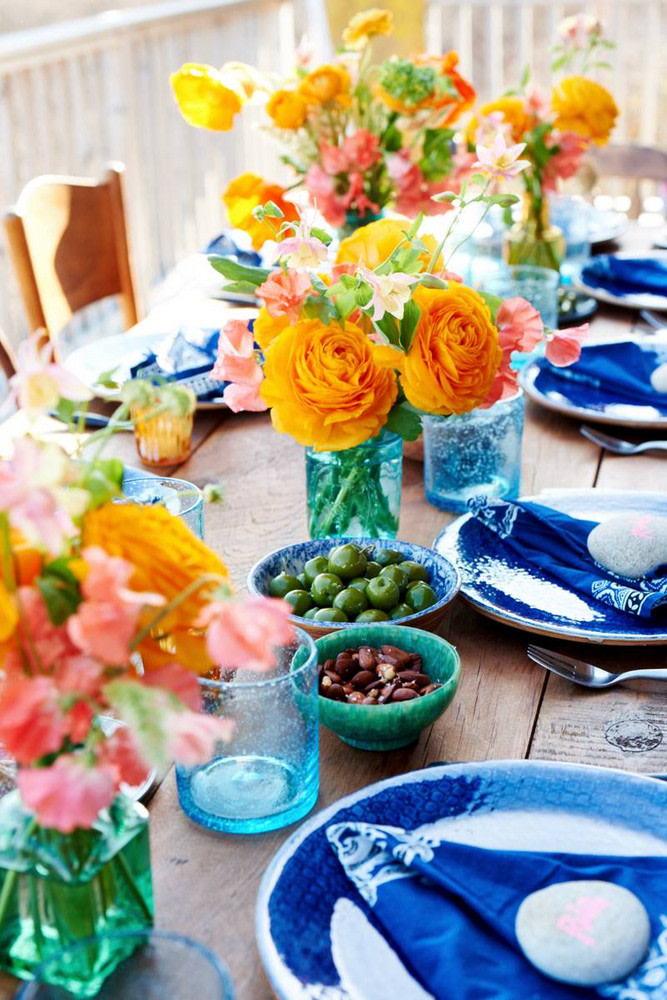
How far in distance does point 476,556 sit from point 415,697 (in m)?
0.32

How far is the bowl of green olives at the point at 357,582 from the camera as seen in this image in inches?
37.2

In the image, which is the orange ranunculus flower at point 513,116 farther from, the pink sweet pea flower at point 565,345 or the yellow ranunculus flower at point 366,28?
the pink sweet pea flower at point 565,345

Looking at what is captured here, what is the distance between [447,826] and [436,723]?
0.15 meters

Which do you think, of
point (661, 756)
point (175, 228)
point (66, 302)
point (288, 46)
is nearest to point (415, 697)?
point (661, 756)

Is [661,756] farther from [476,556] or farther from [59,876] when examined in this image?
[59,876]

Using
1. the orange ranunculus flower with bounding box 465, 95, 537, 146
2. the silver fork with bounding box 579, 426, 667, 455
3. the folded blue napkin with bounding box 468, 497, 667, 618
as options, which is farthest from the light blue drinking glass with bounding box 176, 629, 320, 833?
the orange ranunculus flower with bounding box 465, 95, 537, 146

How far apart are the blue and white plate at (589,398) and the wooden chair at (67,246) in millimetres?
805

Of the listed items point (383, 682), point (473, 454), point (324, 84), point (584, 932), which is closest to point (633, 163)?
point (324, 84)

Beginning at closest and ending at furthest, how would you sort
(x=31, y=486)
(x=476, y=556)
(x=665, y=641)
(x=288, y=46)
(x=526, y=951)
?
Answer: 1. (x=31, y=486)
2. (x=526, y=951)
3. (x=665, y=641)
4. (x=476, y=556)
5. (x=288, y=46)

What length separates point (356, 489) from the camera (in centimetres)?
112

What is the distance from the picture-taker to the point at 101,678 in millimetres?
540

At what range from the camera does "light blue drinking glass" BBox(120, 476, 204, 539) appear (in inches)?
41.0

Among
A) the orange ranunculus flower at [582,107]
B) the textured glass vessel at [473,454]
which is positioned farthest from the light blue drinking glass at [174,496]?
the orange ranunculus flower at [582,107]

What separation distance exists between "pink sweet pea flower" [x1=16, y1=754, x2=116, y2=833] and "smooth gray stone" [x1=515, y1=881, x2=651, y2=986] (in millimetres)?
267
